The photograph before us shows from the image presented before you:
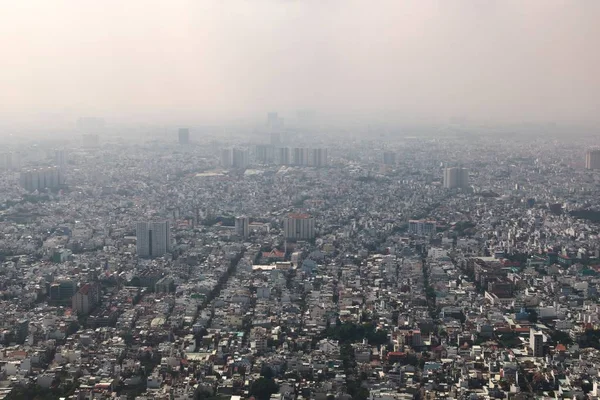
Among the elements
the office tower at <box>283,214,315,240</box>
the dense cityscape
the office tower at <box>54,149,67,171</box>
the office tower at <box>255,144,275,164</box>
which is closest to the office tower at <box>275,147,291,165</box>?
the office tower at <box>255,144,275,164</box>

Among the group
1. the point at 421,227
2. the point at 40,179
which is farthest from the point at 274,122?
the point at 421,227

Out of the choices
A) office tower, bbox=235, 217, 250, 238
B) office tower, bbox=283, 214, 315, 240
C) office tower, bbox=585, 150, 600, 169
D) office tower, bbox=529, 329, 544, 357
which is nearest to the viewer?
office tower, bbox=529, 329, 544, 357

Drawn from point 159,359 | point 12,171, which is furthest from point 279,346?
point 12,171

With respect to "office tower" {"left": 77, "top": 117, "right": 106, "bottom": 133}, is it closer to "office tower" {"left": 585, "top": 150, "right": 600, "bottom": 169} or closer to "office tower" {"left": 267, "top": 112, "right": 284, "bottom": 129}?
"office tower" {"left": 267, "top": 112, "right": 284, "bottom": 129}

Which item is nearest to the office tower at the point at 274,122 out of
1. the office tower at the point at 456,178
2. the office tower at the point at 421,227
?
the office tower at the point at 456,178

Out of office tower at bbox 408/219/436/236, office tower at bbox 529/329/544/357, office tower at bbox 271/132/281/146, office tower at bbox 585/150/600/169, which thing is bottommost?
office tower at bbox 408/219/436/236

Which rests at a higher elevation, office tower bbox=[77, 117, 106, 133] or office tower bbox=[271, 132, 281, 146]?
office tower bbox=[77, 117, 106, 133]

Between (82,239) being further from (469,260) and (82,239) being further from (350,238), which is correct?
(469,260)
